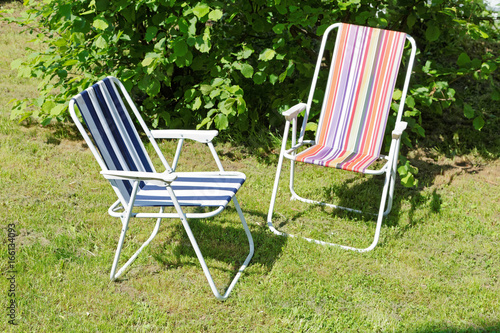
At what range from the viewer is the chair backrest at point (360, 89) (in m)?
3.47

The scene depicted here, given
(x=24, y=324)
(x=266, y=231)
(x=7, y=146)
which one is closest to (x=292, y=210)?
(x=266, y=231)

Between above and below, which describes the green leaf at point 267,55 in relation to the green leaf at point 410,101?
above

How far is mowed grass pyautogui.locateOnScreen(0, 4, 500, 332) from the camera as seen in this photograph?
2523 millimetres

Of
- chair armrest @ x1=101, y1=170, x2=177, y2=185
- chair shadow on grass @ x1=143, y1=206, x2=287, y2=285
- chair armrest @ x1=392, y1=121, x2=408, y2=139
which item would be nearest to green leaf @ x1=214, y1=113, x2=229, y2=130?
chair shadow on grass @ x1=143, y1=206, x2=287, y2=285

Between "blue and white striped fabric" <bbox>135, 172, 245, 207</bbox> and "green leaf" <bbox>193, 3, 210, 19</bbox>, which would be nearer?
"blue and white striped fabric" <bbox>135, 172, 245, 207</bbox>

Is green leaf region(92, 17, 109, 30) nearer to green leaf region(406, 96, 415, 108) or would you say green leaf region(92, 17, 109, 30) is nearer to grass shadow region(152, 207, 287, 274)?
grass shadow region(152, 207, 287, 274)

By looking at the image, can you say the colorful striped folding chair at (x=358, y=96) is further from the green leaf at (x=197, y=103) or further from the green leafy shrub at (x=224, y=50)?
the green leaf at (x=197, y=103)

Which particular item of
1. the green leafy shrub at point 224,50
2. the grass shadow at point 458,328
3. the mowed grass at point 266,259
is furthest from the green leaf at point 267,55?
the grass shadow at point 458,328

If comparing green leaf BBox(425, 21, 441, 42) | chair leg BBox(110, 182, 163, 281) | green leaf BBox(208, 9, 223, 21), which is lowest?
chair leg BBox(110, 182, 163, 281)

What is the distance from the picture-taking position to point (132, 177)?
2404mm

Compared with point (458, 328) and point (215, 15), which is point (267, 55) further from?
point (458, 328)

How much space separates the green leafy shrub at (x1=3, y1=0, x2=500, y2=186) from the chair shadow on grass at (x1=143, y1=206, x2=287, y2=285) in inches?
36.9

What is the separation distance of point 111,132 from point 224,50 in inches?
65.1

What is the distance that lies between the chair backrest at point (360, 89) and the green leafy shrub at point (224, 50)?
0.28 meters
